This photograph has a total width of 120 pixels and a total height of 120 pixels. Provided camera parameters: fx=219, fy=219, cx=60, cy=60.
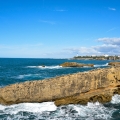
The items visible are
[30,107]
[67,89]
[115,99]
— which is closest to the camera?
[30,107]

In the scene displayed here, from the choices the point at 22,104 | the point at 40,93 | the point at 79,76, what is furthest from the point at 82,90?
the point at 22,104

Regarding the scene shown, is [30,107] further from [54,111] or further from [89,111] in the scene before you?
[89,111]

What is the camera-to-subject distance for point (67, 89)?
54.5ft

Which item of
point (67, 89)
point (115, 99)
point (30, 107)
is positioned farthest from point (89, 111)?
point (115, 99)

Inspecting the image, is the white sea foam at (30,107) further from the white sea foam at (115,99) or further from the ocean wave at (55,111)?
the white sea foam at (115,99)

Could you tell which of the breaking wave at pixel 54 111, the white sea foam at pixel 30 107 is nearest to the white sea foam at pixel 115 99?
the breaking wave at pixel 54 111

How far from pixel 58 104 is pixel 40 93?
157cm

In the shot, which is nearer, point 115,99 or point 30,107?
point 30,107

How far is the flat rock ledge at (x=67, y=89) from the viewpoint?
1600 cm

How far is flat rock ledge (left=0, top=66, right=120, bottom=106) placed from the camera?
16.0 meters

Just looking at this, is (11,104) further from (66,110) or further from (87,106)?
(87,106)

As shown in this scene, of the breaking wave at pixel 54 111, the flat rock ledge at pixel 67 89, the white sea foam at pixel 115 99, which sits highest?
the flat rock ledge at pixel 67 89

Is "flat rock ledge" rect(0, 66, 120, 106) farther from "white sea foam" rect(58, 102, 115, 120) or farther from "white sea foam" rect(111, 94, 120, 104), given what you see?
"white sea foam" rect(58, 102, 115, 120)

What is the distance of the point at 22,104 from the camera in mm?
15891
